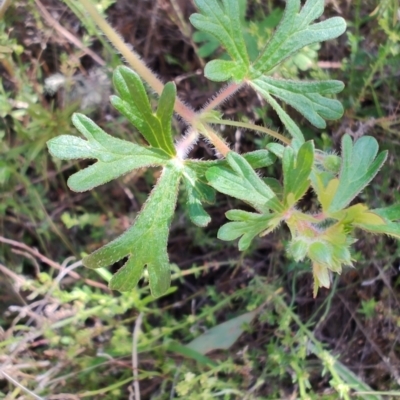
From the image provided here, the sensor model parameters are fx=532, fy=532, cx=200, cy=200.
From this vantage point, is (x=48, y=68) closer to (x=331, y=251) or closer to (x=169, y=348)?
(x=169, y=348)

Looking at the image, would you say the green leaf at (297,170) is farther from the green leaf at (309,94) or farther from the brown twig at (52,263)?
the brown twig at (52,263)

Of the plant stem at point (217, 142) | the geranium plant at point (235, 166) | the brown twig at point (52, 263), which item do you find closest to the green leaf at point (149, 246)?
the geranium plant at point (235, 166)

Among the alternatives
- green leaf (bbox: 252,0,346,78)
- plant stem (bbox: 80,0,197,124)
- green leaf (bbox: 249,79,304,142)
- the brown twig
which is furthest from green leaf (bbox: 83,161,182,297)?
the brown twig

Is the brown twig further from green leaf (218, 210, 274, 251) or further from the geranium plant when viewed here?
green leaf (218, 210, 274, 251)

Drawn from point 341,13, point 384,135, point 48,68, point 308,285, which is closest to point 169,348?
point 308,285

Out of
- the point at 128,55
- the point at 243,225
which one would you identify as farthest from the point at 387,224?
the point at 128,55
